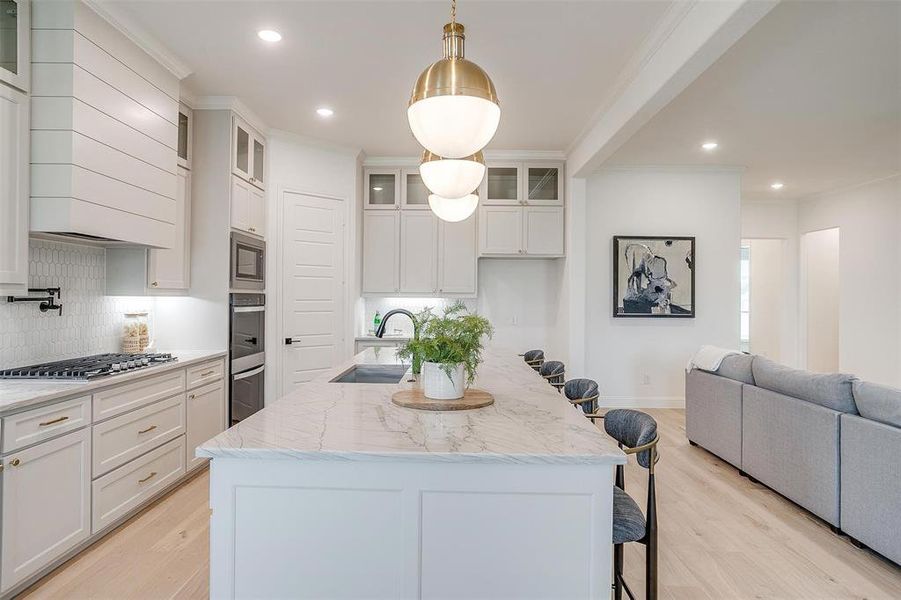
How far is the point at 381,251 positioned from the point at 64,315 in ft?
9.94

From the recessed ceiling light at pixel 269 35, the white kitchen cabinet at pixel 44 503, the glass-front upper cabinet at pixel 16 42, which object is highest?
the recessed ceiling light at pixel 269 35

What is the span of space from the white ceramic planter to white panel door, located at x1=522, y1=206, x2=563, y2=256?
142 inches

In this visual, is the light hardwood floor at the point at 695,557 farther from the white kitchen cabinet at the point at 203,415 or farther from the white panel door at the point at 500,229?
the white panel door at the point at 500,229

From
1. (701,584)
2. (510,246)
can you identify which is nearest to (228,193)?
(510,246)

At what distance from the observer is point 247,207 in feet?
13.9

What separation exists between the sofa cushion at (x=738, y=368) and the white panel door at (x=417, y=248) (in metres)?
2.94

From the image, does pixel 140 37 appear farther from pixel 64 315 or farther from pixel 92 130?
pixel 64 315

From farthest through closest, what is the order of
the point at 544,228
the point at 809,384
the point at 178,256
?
the point at 544,228 < the point at 178,256 < the point at 809,384

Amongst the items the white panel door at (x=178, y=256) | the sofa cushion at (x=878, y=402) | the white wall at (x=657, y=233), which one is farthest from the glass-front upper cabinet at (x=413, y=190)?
the sofa cushion at (x=878, y=402)

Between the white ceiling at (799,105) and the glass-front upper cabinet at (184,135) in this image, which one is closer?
the white ceiling at (799,105)

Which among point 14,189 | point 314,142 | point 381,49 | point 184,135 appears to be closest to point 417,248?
point 314,142

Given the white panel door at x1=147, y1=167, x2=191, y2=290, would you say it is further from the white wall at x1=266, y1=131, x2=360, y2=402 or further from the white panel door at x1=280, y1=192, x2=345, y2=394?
the white panel door at x1=280, y1=192, x2=345, y2=394

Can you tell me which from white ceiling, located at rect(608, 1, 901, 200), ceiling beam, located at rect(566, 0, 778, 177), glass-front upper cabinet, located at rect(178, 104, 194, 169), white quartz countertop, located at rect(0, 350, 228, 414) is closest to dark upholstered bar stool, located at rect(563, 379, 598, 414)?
ceiling beam, located at rect(566, 0, 778, 177)

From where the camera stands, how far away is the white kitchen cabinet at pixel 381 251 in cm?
559
